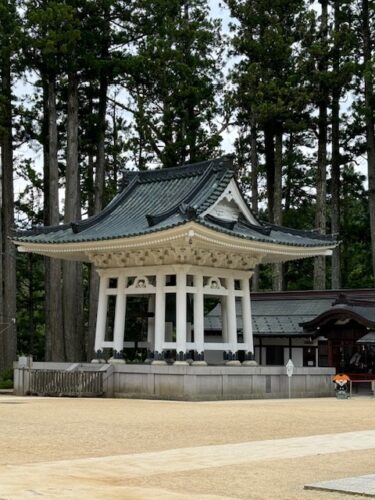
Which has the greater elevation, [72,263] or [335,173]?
[335,173]

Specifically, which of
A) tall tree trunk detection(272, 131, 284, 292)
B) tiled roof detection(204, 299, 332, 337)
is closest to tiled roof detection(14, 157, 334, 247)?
tiled roof detection(204, 299, 332, 337)

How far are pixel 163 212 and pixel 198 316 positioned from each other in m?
3.33

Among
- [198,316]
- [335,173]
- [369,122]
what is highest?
[369,122]

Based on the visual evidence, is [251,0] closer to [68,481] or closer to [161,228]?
[161,228]

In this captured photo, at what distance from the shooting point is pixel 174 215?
2628cm

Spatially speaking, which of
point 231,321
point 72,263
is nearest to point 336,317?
point 231,321

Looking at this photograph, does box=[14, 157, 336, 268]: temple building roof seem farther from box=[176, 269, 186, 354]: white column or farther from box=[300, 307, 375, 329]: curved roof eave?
box=[300, 307, 375, 329]: curved roof eave

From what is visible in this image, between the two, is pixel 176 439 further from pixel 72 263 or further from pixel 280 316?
pixel 72 263

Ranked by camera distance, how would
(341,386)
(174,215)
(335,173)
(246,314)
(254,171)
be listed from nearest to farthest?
1. (174,215)
2. (341,386)
3. (246,314)
4. (254,171)
5. (335,173)

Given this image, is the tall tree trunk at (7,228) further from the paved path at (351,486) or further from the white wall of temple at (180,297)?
the paved path at (351,486)

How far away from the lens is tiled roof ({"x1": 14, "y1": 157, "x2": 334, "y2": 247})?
88.1 feet

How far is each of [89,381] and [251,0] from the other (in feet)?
74.0

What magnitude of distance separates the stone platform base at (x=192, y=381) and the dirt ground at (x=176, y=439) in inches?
80.8

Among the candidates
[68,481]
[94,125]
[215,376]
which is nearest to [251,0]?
[94,125]
